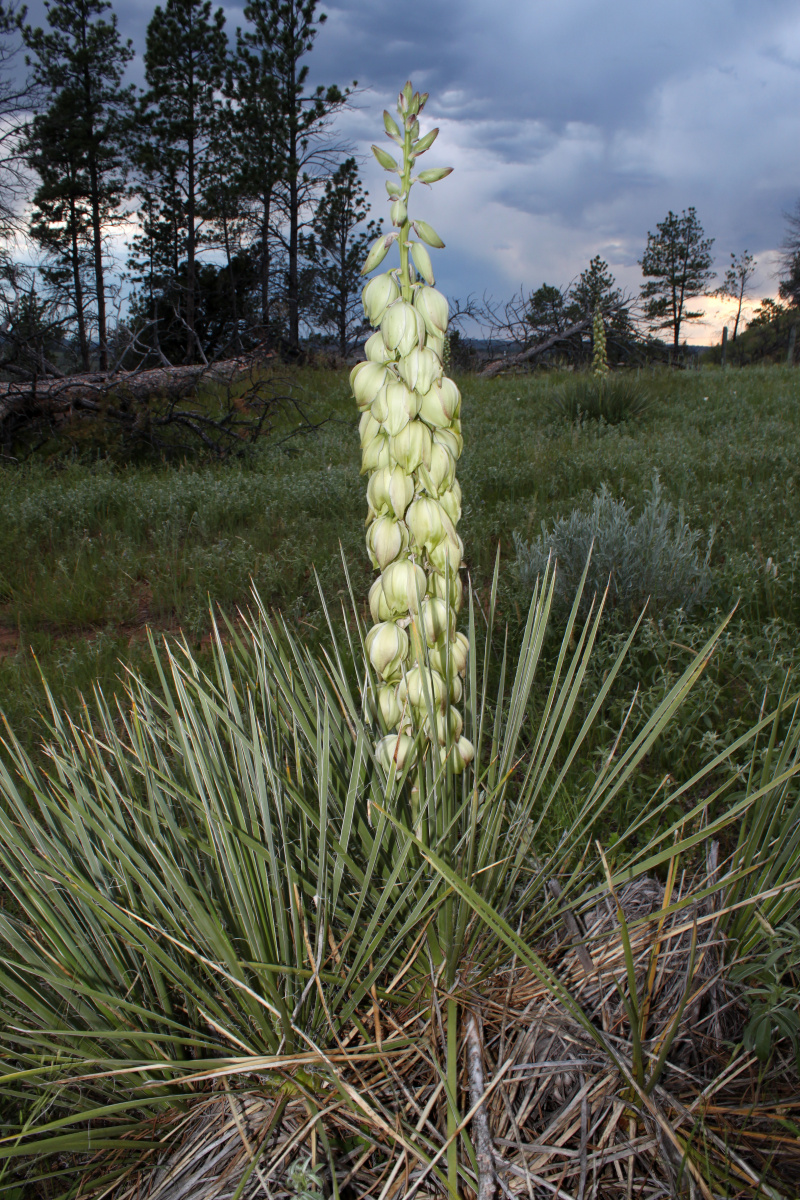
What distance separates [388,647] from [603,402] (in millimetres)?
7545

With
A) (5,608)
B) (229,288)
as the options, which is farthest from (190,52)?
(5,608)

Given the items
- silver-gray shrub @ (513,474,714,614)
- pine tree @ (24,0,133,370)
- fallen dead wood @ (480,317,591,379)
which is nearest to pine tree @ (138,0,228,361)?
pine tree @ (24,0,133,370)

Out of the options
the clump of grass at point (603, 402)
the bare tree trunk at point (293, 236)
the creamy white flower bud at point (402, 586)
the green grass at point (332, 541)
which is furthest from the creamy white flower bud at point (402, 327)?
the bare tree trunk at point (293, 236)

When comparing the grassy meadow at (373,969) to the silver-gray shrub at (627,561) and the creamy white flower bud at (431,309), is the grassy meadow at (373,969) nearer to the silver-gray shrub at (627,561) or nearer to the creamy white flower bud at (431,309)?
the creamy white flower bud at (431,309)

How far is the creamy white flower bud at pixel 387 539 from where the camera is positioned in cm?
108

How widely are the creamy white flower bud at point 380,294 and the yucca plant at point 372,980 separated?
1cm

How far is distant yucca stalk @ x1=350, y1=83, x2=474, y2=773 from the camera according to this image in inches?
40.5

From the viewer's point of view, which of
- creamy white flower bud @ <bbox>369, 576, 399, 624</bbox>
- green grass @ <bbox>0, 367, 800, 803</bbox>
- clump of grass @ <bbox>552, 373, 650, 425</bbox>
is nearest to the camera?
creamy white flower bud @ <bbox>369, 576, 399, 624</bbox>

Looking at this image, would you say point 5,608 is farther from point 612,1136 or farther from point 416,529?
point 612,1136

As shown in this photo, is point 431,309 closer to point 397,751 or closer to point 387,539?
point 387,539

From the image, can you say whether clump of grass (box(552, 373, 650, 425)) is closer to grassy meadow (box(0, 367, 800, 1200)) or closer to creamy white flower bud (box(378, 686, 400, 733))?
grassy meadow (box(0, 367, 800, 1200))

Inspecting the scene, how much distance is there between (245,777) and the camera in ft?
3.48

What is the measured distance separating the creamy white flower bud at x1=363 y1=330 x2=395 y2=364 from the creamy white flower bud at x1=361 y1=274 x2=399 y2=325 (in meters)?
0.03

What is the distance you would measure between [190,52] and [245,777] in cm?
2654
